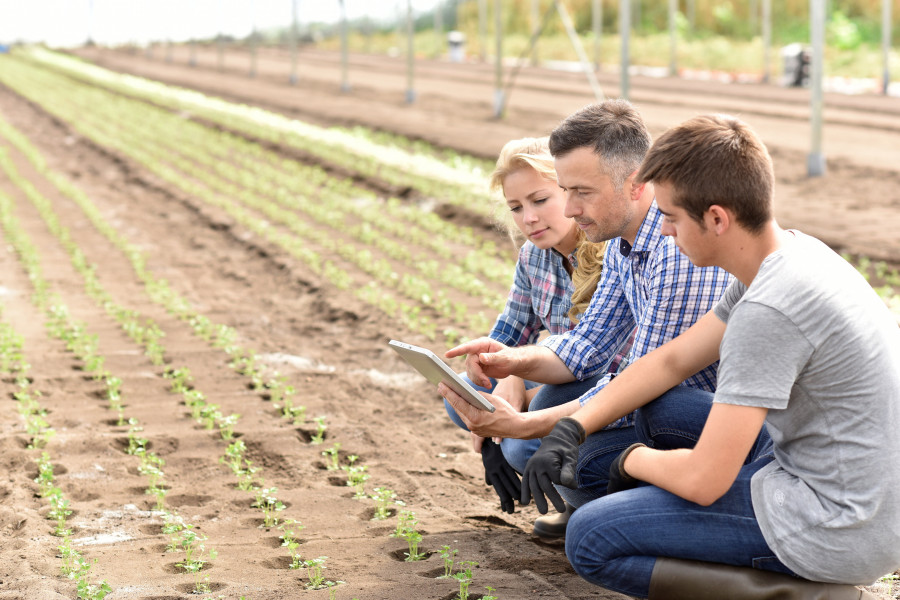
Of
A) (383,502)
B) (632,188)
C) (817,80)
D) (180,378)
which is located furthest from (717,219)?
(817,80)

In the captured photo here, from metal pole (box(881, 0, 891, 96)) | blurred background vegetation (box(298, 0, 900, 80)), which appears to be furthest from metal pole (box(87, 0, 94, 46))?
metal pole (box(881, 0, 891, 96))

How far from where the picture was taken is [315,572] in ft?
11.4

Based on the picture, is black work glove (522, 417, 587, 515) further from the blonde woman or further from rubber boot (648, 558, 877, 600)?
the blonde woman


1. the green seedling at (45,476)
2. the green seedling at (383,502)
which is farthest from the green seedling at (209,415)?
the green seedling at (383,502)

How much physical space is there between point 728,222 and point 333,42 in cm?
4985

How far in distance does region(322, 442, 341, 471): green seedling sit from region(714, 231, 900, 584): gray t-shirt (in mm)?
2384

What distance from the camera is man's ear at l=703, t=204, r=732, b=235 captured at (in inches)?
104

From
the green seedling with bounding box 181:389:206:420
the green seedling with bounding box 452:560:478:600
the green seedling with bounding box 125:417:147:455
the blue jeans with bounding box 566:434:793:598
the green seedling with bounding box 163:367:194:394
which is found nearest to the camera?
the blue jeans with bounding box 566:434:793:598

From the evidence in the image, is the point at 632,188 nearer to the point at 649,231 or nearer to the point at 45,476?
the point at 649,231

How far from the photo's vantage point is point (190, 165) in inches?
627

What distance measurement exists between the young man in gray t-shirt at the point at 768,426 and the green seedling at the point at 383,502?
1.37 m

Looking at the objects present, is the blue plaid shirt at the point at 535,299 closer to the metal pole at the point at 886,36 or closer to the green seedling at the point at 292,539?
the green seedling at the point at 292,539

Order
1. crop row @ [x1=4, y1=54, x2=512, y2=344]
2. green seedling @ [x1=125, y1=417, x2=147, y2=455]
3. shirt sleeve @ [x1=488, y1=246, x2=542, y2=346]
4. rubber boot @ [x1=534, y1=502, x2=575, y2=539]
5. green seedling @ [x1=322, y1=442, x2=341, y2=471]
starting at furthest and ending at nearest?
1. crop row @ [x1=4, y1=54, x2=512, y2=344]
2. green seedling @ [x1=125, y1=417, x2=147, y2=455]
3. green seedling @ [x1=322, y1=442, x2=341, y2=471]
4. shirt sleeve @ [x1=488, y1=246, x2=542, y2=346]
5. rubber boot @ [x1=534, y1=502, x2=575, y2=539]

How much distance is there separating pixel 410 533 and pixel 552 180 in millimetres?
1384
